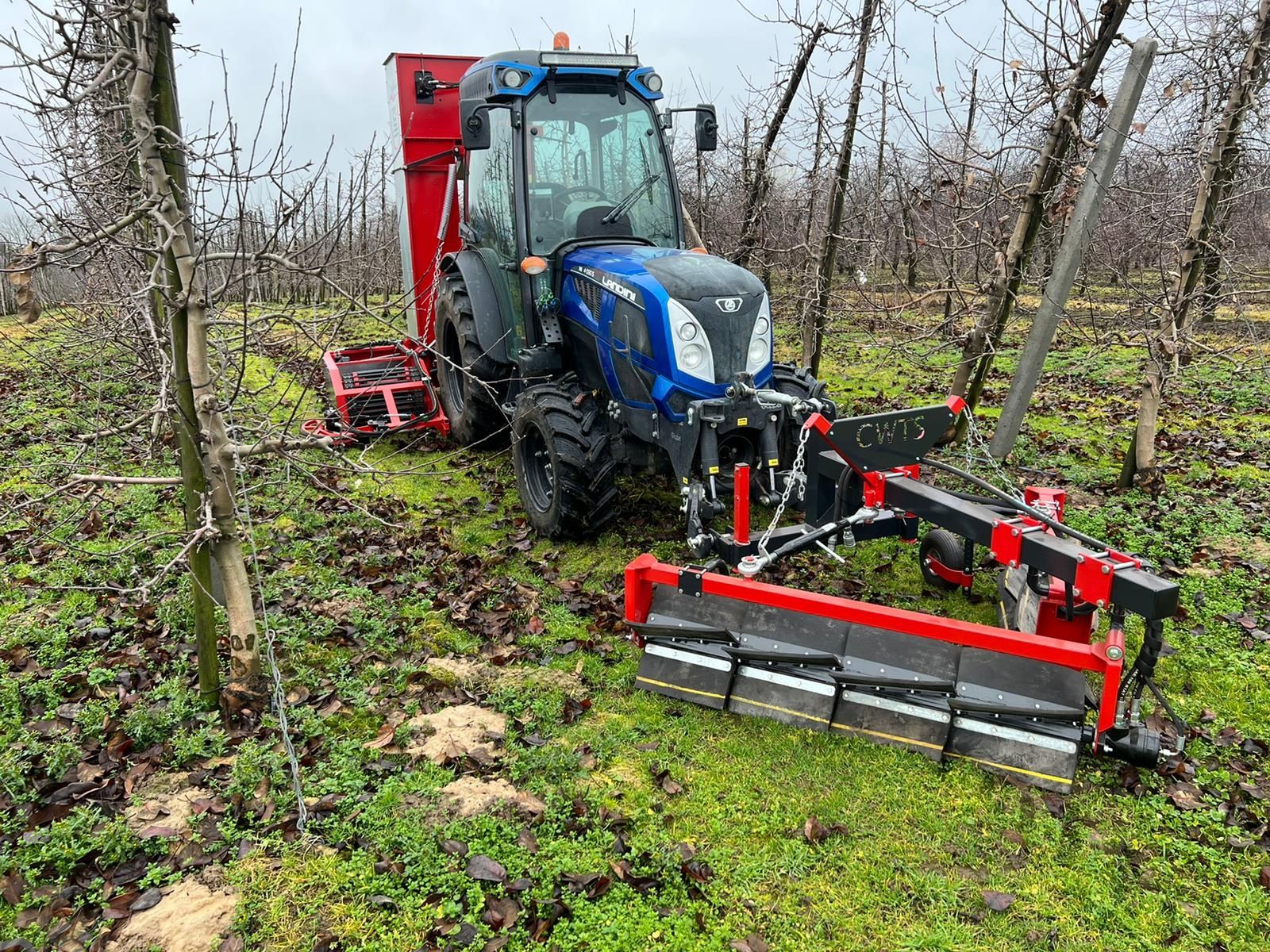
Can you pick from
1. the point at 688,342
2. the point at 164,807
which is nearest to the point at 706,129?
the point at 688,342

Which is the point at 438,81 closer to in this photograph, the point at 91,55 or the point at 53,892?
the point at 91,55

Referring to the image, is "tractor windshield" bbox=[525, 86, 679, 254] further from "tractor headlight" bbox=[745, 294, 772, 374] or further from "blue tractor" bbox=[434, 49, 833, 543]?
"tractor headlight" bbox=[745, 294, 772, 374]

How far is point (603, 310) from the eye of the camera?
5688 mm

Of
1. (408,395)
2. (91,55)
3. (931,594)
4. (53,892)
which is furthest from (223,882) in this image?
(408,395)

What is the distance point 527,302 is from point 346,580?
2366 mm

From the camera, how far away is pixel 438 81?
8359 mm

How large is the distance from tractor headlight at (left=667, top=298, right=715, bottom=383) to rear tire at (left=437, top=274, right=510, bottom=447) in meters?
1.92

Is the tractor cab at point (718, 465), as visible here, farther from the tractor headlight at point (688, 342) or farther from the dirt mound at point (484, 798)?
the dirt mound at point (484, 798)

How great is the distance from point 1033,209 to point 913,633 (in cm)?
443

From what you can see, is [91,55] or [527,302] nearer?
[91,55]

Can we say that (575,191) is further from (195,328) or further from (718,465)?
(195,328)

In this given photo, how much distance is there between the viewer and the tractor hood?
16.8ft

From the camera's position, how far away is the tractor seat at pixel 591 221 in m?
6.25

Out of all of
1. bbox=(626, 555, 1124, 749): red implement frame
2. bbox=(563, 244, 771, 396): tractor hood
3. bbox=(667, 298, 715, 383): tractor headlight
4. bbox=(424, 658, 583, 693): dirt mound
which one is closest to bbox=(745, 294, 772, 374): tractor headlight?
bbox=(563, 244, 771, 396): tractor hood
